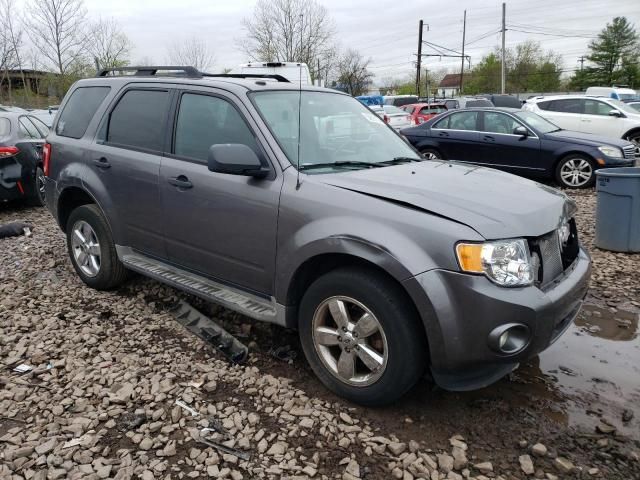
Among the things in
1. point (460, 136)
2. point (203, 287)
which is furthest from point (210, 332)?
point (460, 136)

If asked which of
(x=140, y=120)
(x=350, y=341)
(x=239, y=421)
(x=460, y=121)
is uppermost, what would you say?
(x=460, y=121)

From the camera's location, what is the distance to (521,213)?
2.89 meters

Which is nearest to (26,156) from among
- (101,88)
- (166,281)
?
(101,88)

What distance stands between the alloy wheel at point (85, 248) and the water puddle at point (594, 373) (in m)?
3.59

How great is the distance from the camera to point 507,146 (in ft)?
33.9

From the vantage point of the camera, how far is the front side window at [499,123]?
34.4 feet

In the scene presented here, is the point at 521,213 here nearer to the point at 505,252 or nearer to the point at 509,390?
the point at 505,252

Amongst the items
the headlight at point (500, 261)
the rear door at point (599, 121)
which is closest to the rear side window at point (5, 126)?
the headlight at point (500, 261)

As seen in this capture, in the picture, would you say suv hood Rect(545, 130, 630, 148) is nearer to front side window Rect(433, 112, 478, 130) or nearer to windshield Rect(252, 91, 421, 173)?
front side window Rect(433, 112, 478, 130)

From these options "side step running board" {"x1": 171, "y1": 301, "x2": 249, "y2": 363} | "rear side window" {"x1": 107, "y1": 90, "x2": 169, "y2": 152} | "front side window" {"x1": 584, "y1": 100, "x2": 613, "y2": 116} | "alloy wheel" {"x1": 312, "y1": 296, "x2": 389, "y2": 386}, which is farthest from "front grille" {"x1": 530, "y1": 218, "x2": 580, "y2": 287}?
"front side window" {"x1": 584, "y1": 100, "x2": 613, "y2": 116}

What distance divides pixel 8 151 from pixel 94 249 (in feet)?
14.0

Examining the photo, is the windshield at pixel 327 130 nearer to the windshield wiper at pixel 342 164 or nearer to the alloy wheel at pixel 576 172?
the windshield wiper at pixel 342 164

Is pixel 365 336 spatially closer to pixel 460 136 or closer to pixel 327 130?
pixel 327 130

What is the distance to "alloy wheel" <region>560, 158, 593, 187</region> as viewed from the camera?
32.0 ft
